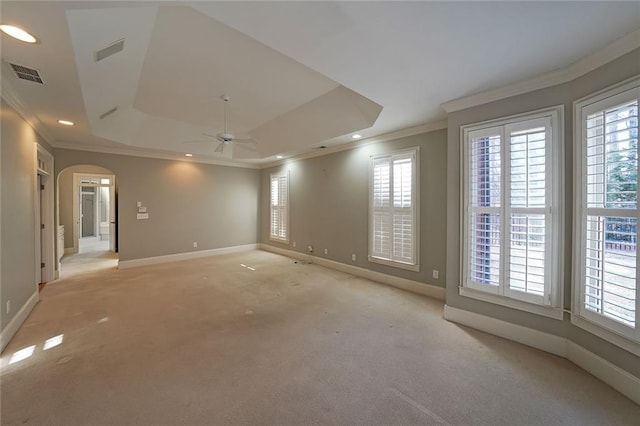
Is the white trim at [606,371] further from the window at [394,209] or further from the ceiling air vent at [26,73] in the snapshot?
the ceiling air vent at [26,73]

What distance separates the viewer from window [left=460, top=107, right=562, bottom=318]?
8.53ft

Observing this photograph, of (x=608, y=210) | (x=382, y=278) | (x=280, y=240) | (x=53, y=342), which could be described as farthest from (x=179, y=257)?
(x=608, y=210)

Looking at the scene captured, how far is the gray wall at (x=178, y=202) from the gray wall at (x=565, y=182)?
621cm

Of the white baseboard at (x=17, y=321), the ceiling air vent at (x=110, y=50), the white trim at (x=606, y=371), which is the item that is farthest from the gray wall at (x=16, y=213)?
the white trim at (x=606, y=371)

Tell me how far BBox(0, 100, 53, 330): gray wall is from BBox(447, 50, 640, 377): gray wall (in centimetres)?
505

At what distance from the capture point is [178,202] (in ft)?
22.5

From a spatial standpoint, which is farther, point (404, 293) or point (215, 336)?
point (404, 293)

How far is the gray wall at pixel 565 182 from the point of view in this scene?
2137 mm

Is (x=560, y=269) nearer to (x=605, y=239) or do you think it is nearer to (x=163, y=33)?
(x=605, y=239)

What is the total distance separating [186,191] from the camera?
698 cm

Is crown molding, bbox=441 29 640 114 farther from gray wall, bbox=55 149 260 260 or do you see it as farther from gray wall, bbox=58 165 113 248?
gray wall, bbox=58 165 113 248

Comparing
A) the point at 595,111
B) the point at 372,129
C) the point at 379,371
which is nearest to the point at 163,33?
the point at 372,129

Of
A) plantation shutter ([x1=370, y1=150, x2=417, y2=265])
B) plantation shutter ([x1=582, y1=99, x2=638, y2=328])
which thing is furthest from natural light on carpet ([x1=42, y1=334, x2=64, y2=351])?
plantation shutter ([x1=582, y1=99, x2=638, y2=328])

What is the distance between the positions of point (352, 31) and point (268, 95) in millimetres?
A: 2377
